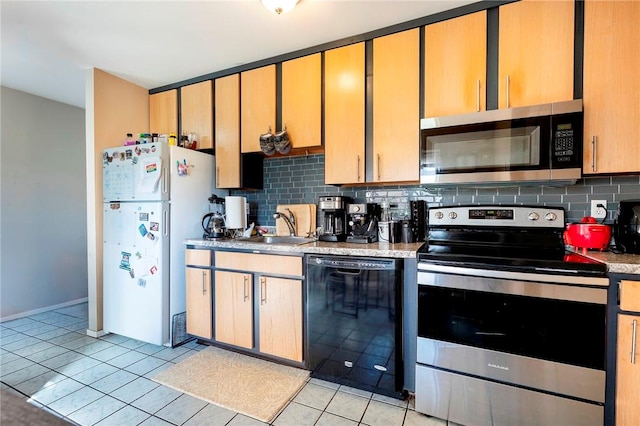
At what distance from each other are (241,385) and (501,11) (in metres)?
2.94

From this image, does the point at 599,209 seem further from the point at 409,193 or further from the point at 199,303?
the point at 199,303

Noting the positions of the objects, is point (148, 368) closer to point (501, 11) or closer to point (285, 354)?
point (285, 354)

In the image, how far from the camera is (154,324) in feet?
8.14

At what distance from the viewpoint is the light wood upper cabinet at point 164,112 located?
306cm

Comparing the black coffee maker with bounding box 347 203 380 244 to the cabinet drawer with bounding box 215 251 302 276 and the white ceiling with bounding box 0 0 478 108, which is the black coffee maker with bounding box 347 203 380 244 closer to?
the cabinet drawer with bounding box 215 251 302 276

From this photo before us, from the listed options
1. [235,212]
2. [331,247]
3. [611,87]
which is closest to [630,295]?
[611,87]

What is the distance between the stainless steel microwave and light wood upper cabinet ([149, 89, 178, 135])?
2.51 metres

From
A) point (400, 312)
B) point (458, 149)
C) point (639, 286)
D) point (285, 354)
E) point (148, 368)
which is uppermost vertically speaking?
point (458, 149)

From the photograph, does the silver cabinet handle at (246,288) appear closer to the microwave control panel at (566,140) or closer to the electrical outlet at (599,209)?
the microwave control panel at (566,140)

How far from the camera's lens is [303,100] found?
2.42 meters

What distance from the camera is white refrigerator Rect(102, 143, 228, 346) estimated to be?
246 centimetres

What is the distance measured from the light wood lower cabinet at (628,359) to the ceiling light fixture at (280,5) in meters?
2.26

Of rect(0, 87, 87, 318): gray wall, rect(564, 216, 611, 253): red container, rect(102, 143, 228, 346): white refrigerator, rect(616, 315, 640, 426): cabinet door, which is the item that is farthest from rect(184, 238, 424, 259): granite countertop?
rect(0, 87, 87, 318): gray wall

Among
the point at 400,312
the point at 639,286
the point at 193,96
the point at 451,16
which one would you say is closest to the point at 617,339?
the point at 639,286
